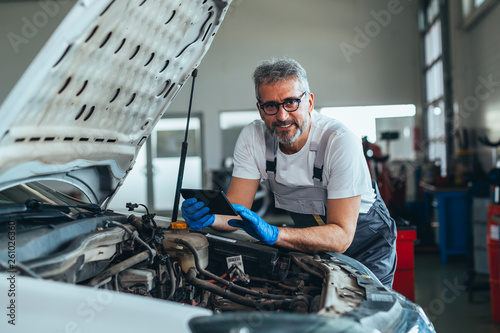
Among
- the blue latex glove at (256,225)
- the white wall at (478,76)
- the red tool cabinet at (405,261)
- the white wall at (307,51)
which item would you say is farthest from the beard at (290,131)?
the white wall at (307,51)

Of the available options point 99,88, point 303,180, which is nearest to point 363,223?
point 303,180

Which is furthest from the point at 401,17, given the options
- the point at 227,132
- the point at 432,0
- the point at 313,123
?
the point at 313,123

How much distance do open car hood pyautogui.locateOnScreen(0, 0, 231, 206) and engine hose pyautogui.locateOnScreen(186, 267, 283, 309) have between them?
1.71ft

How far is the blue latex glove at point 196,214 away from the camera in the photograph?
1655 millimetres

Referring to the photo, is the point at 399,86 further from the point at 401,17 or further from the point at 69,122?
the point at 69,122

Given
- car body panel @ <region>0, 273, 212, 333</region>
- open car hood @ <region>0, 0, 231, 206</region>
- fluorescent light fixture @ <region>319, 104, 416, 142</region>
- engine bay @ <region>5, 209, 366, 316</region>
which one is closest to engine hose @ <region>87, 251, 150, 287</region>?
engine bay @ <region>5, 209, 366, 316</region>

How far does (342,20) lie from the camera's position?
896 cm

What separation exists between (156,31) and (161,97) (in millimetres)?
384

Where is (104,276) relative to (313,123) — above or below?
below

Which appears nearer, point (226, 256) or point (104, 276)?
point (104, 276)

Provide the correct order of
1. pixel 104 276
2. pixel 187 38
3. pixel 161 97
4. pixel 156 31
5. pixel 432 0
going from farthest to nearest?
pixel 432 0 → pixel 161 97 → pixel 187 38 → pixel 156 31 → pixel 104 276

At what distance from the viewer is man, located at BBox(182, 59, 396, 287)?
168cm

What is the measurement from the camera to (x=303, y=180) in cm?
187

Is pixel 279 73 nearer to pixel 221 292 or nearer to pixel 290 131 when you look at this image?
pixel 290 131
